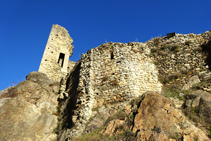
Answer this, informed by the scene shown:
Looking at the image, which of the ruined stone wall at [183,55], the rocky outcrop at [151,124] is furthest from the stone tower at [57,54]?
the rocky outcrop at [151,124]

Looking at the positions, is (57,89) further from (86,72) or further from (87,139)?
(87,139)

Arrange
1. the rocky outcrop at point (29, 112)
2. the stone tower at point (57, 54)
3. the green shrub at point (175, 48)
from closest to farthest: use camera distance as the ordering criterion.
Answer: the rocky outcrop at point (29, 112), the green shrub at point (175, 48), the stone tower at point (57, 54)

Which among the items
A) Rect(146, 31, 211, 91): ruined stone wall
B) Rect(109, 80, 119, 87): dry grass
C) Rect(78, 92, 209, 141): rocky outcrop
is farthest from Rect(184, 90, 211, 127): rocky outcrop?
Rect(109, 80, 119, 87): dry grass

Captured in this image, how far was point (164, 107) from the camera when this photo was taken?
18.6ft

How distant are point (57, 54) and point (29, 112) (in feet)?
25.9

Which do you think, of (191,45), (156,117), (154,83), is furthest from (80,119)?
(191,45)

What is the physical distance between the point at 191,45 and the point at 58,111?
9.11 meters

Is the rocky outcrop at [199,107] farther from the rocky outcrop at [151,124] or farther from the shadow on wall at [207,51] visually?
the shadow on wall at [207,51]

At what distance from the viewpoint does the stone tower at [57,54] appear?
46.5ft

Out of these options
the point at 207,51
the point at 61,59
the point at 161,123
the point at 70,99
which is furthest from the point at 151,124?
the point at 61,59

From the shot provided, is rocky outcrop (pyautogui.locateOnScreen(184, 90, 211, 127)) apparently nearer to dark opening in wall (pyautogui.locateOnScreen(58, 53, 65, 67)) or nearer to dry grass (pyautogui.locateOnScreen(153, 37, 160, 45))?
dry grass (pyautogui.locateOnScreen(153, 37, 160, 45))

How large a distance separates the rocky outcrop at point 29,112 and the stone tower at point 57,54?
3.53m

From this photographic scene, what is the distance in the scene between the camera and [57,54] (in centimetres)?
1548

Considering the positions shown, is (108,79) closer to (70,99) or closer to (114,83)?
(114,83)
